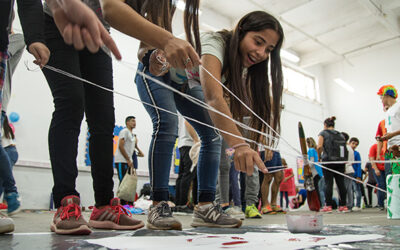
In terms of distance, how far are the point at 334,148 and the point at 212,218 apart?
9.34 feet

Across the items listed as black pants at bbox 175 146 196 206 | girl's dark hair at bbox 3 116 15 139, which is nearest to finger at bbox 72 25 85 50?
girl's dark hair at bbox 3 116 15 139

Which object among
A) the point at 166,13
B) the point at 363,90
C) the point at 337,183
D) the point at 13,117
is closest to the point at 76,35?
the point at 166,13

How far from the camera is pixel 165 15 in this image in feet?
2.88

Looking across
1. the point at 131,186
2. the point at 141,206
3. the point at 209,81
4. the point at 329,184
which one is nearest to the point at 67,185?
the point at 209,81

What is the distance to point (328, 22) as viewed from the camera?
22.4 ft

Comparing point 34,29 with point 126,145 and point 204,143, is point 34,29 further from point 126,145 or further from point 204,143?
point 126,145

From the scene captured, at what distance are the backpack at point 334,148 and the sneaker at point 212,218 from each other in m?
2.76

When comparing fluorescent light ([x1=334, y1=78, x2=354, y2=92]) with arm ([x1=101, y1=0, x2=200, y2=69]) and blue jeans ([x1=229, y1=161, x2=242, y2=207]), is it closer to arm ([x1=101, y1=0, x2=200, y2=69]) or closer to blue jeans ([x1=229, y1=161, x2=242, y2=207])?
blue jeans ([x1=229, y1=161, x2=242, y2=207])

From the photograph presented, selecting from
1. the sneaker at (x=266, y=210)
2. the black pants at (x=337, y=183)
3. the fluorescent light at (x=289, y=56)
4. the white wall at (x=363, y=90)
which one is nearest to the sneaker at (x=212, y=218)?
the sneaker at (x=266, y=210)

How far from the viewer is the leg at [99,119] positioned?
1.05 metres

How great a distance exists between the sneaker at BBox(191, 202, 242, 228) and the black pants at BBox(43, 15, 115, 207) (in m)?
0.34

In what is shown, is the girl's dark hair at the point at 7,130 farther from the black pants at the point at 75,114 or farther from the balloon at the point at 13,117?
the balloon at the point at 13,117

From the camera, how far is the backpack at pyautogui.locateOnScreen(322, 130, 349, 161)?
12.0 ft

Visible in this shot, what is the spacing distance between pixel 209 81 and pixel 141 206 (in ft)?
8.93
